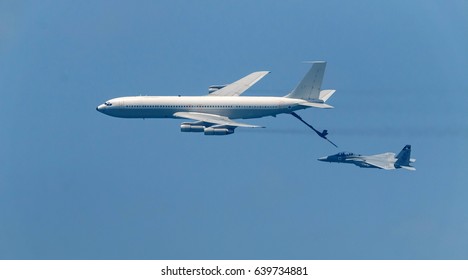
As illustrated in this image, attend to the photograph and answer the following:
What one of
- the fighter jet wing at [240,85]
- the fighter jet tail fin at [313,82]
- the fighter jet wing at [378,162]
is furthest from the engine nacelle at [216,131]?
the fighter jet wing at [378,162]

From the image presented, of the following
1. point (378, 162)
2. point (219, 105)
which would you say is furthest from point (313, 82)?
point (378, 162)

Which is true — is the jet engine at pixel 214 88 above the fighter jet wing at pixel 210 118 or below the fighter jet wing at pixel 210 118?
above

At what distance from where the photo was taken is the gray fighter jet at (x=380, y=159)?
187 meters

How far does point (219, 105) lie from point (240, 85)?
12.5 metres

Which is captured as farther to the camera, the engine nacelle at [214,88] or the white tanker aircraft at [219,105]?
the engine nacelle at [214,88]

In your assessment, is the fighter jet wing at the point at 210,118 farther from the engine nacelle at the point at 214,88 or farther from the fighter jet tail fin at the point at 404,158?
the fighter jet tail fin at the point at 404,158

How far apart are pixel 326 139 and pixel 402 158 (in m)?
22.7

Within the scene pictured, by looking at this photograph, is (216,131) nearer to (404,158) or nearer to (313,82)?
(313,82)

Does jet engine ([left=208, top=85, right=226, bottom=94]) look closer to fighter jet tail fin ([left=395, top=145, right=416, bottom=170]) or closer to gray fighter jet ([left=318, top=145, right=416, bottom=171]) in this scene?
gray fighter jet ([left=318, top=145, right=416, bottom=171])

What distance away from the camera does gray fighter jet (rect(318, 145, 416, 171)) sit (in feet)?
613

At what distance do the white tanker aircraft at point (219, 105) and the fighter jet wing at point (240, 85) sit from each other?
6.30 metres

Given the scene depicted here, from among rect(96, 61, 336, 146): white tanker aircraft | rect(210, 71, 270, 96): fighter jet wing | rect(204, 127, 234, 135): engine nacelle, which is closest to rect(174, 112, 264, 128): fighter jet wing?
rect(96, 61, 336, 146): white tanker aircraft
